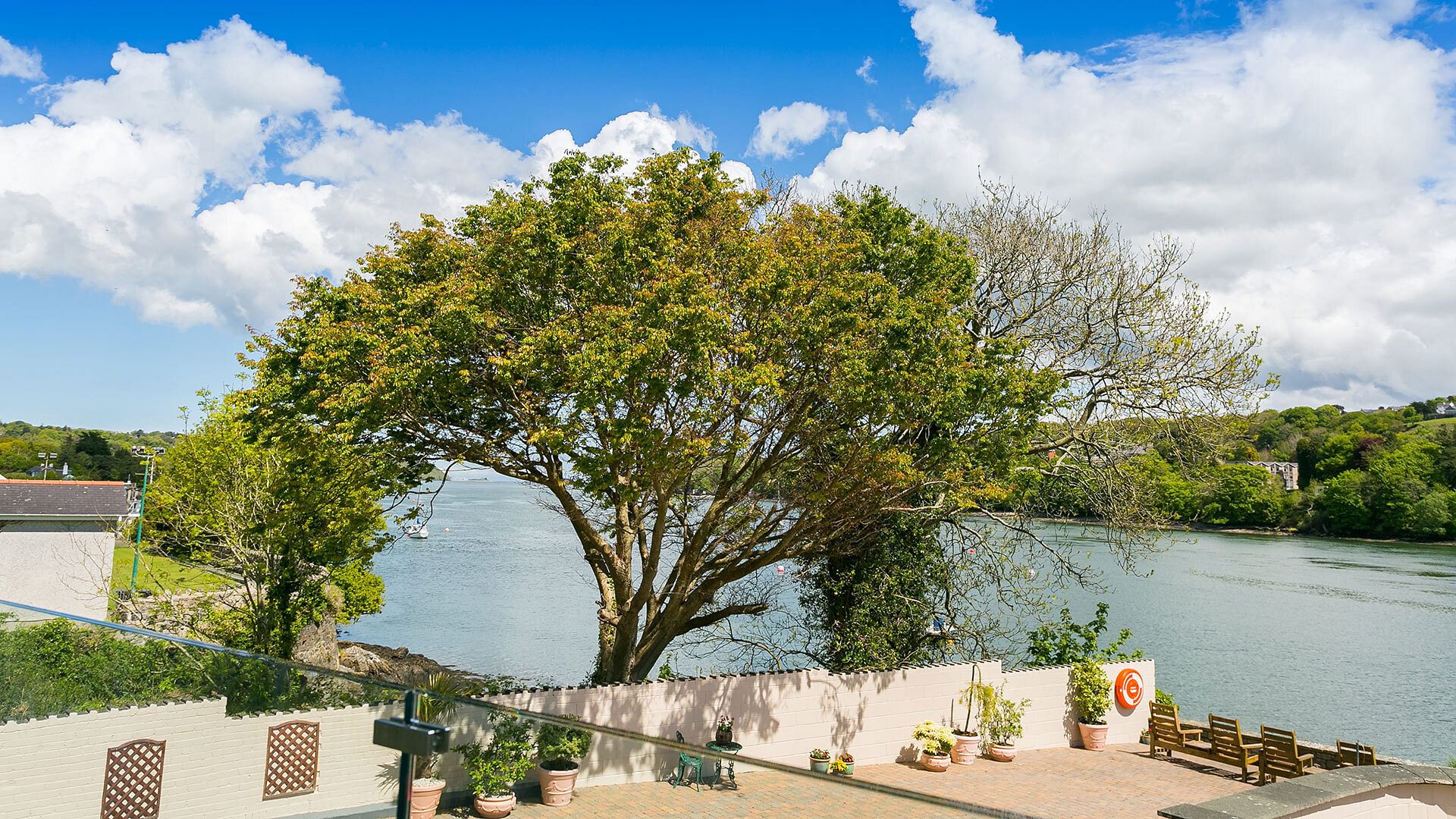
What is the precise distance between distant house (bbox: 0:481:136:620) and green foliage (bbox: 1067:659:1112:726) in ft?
60.9

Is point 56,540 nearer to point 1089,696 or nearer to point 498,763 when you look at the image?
point 1089,696

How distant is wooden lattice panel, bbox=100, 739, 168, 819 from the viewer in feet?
10.2

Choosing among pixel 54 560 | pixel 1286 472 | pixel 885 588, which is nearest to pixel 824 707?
pixel 885 588

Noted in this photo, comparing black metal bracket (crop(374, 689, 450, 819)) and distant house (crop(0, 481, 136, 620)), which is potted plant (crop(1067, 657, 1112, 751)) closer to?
black metal bracket (crop(374, 689, 450, 819))

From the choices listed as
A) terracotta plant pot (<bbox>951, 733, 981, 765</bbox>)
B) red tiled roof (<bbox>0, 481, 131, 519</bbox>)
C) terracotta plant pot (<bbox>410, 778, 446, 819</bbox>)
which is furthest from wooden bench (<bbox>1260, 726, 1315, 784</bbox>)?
red tiled roof (<bbox>0, 481, 131, 519</bbox>)

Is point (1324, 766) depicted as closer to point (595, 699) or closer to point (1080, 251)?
point (1080, 251)

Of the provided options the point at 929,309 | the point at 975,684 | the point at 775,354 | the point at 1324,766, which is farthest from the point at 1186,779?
the point at 775,354

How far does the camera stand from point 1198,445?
53.3 feet

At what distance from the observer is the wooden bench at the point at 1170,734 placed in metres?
13.8

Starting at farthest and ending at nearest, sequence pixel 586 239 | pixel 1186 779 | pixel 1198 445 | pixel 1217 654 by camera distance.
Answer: pixel 1217 654
pixel 1198 445
pixel 1186 779
pixel 586 239

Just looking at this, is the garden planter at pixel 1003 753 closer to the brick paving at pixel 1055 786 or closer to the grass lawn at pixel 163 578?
the brick paving at pixel 1055 786

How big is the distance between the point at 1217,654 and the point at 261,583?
85.6 ft

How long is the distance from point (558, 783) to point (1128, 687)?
14280 mm

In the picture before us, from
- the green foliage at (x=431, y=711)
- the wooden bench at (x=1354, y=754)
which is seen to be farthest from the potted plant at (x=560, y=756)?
the wooden bench at (x=1354, y=754)
